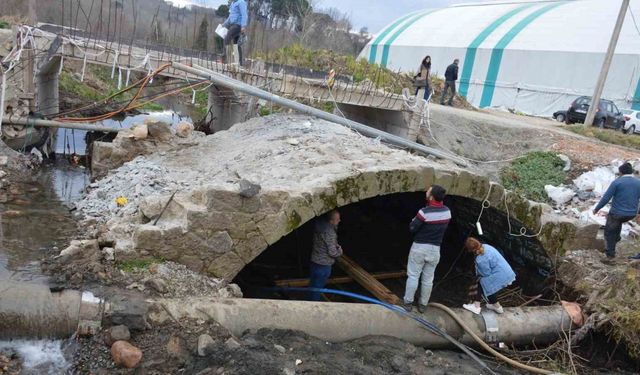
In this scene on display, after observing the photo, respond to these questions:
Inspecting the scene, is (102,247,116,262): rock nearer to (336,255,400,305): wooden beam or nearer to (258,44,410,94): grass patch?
(336,255,400,305): wooden beam

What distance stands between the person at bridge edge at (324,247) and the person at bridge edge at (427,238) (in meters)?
1.08

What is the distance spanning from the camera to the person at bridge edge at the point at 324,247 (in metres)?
7.14

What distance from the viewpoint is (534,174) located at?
44.4 ft

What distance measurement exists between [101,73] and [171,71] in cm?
1607

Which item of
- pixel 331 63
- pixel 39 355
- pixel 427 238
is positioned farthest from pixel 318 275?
pixel 331 63

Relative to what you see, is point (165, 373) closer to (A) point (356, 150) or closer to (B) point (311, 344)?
(B) point (311, 344)

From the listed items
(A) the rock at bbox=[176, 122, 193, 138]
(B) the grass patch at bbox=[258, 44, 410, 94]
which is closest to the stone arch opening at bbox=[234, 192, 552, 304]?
(A) the rock at bbox=[176, 122, 193, 138]

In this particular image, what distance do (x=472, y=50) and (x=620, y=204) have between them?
27803 mm

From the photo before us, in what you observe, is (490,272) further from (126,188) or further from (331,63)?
(331,63)

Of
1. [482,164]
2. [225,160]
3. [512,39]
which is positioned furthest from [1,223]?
[512,39]

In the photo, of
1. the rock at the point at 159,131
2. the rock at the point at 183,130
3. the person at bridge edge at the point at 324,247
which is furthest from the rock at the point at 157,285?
the rock at the point at 183,130

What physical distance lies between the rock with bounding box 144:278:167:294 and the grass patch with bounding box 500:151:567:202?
32.1ft

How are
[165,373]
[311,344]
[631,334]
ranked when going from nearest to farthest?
[165,373] < [311,344] < [631,334]

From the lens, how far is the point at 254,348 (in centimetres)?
513
